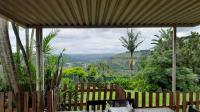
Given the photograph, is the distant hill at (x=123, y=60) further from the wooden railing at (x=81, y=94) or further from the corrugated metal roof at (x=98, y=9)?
the corrugated metal roof at (x=98, y=9)

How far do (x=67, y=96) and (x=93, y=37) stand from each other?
5.48 meters

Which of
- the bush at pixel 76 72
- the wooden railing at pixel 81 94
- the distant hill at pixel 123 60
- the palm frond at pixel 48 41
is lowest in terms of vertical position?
the wooden railing at pixel 81 94

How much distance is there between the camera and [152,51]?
1043 cm

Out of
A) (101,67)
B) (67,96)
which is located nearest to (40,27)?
(67,96)

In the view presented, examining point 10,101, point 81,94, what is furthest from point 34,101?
point 81,94

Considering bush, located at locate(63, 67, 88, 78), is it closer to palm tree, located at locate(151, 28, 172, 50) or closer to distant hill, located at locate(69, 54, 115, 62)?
distant hill, located at locate(69, 54, 115, 62)

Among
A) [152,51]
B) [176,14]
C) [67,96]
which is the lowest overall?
[67,96]

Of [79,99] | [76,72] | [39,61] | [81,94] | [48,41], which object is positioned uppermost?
[48,41]

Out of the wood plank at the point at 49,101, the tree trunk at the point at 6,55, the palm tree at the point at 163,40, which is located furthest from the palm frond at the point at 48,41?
the palm tree at the point at 163,40

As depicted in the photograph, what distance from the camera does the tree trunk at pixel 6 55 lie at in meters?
5.87

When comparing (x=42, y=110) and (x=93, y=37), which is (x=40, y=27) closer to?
(x=42, y=110)

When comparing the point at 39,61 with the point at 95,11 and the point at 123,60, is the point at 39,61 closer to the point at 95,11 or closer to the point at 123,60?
the point at 95,11

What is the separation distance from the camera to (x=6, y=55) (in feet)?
19.3

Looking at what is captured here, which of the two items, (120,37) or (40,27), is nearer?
(40,27)
